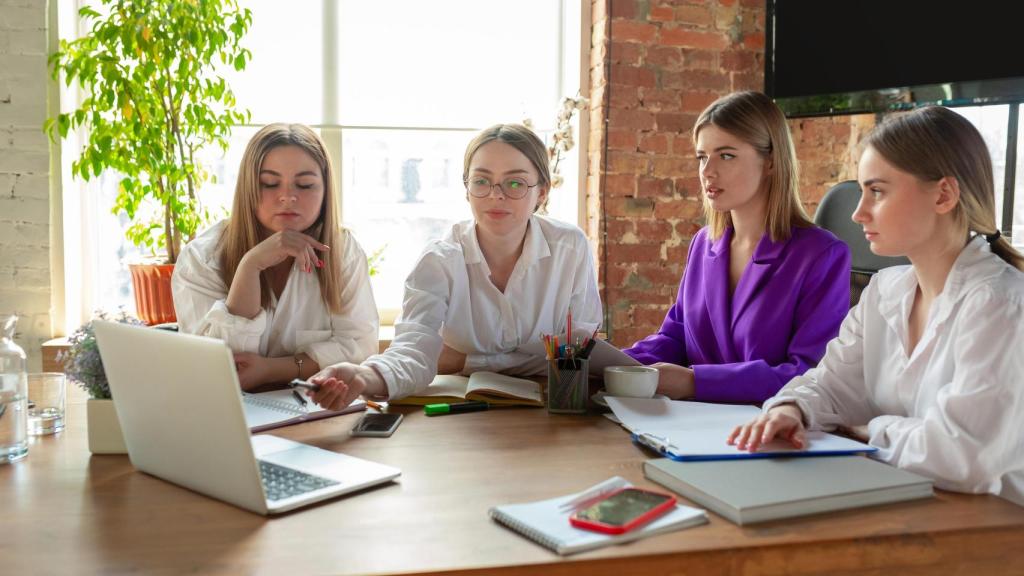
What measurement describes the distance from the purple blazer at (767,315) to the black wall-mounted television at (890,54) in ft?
2.47

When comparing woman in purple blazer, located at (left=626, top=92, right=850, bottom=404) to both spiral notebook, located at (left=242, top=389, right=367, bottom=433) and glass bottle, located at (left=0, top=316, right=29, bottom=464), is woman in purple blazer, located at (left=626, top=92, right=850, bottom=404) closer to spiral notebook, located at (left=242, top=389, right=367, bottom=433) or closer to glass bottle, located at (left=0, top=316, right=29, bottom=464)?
spiral notebook, located at (left=242, top=389, right=367, bottom=433)

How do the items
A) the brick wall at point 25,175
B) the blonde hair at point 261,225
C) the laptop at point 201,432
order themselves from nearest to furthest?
the laptop at point 201,432
the blonde hair at point 261,225
the brick wall at point 25,175

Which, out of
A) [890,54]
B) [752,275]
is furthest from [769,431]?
[890,54]

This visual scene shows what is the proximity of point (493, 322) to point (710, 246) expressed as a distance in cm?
58

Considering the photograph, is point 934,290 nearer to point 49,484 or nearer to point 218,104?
point 49,484

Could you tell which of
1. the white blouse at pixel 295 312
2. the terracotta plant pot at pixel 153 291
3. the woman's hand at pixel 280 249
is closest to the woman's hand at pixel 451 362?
the white blouse at pixel 295 312

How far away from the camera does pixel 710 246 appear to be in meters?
2.07

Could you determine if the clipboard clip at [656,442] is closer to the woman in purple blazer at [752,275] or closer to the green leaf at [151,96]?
the woman in purple blazer at [752,275]

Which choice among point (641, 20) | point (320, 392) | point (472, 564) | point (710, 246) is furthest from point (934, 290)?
point (641, 20)

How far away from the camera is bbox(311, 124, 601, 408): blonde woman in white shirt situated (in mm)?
1841

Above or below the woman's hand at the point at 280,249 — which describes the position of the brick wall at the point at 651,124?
above

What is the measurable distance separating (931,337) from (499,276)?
1010mm

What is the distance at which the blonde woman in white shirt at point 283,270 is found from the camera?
1.85 meters

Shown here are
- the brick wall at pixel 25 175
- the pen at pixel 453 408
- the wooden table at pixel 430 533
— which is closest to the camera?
the wooden table at pixel 430 533
